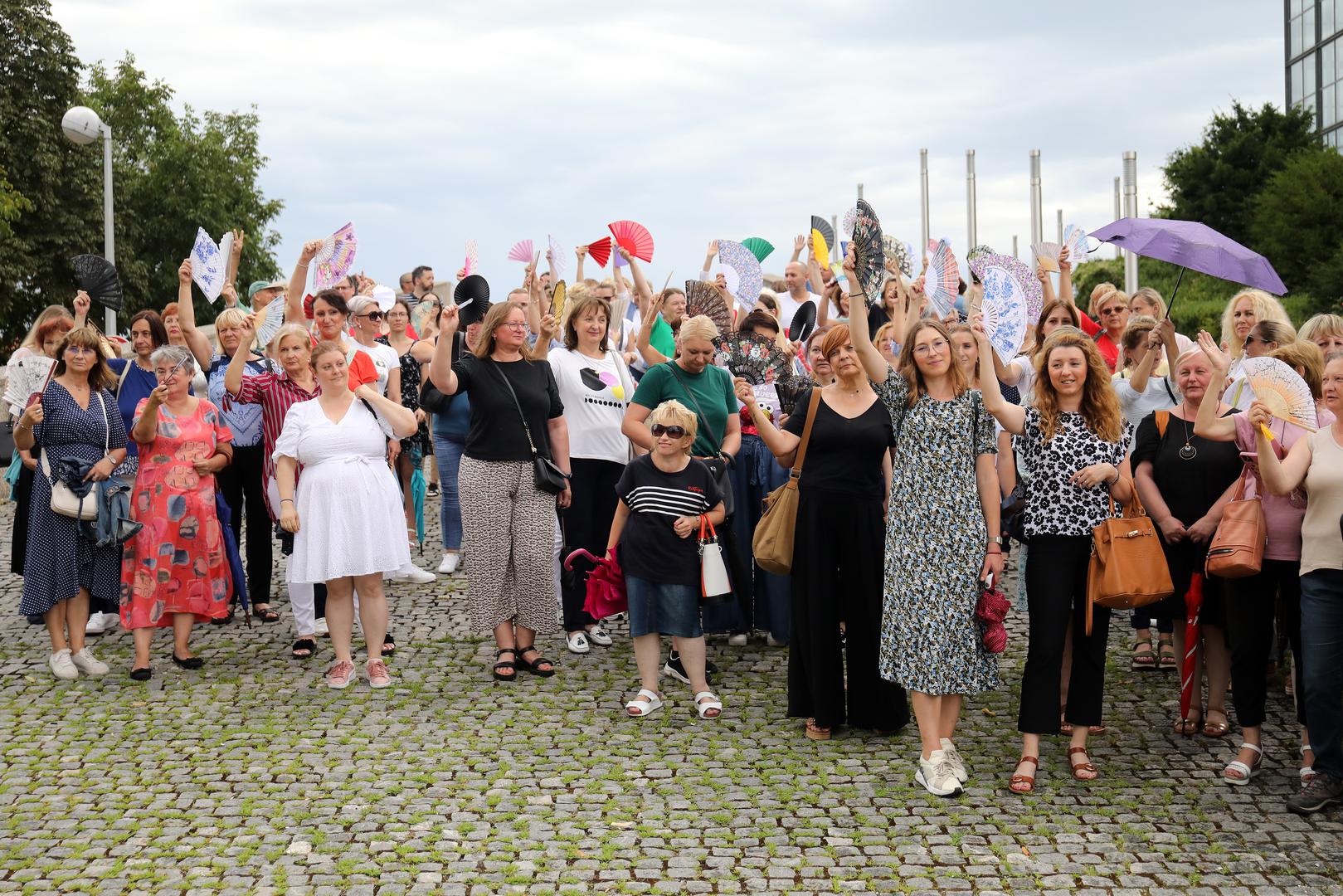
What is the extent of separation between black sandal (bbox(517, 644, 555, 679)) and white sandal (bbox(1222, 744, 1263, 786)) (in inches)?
151

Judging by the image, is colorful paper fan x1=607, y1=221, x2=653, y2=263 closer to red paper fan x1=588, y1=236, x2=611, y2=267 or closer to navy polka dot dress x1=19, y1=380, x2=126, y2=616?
red paper fan x1=588, y1=236, x2=611, y2=267

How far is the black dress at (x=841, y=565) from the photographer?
6.95 meters

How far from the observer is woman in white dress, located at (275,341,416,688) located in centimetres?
789

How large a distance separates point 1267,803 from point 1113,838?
887mm

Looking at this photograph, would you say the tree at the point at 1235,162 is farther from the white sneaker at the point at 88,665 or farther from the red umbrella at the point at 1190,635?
the white sneaker at the point at 88,665

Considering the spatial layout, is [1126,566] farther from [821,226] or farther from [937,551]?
[821,226]

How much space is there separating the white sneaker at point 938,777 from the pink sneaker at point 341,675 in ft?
11.4

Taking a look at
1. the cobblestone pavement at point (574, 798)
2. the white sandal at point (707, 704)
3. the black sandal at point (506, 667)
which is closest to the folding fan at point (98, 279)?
the cobblestone pavement at point (574, 798)

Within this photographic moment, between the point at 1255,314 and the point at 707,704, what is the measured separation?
3.74 m

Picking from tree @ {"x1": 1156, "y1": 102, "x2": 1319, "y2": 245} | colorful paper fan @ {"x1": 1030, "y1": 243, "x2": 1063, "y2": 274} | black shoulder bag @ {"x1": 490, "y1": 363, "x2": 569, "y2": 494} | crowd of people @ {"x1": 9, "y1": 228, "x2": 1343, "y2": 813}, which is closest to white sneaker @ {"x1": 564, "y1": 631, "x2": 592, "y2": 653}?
crowd of people @ {"x1": 9, "y1": 228, "x2": 1343, "y2": 813}

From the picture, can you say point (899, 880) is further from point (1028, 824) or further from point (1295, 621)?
point (1295, 621)

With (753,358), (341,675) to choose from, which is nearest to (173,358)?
(341,675)

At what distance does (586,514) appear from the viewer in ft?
29.1

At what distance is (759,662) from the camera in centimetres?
866
